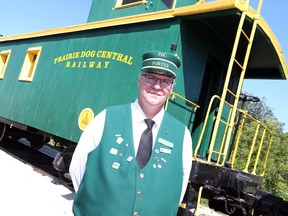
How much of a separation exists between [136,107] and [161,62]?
0.32 m

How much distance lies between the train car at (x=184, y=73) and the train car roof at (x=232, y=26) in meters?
0.02

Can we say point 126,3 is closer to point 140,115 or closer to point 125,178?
point 140,115

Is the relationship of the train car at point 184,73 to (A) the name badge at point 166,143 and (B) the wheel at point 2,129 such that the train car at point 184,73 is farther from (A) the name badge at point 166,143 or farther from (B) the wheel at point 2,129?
(A) the name badge at point 166,143

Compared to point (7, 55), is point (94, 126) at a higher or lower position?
lower

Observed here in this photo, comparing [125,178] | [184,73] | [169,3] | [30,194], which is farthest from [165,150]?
[169,3]

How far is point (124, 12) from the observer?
701 cm

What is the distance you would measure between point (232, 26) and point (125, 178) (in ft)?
12.6

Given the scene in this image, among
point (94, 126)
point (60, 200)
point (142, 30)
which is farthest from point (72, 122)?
point (94, 126)

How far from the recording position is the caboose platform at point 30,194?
4.39 metres

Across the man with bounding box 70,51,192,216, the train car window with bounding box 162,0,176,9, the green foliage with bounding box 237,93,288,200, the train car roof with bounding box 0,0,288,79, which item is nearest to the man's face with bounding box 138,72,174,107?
the man with bounding box 70,51,192,216

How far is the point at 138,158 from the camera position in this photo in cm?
169

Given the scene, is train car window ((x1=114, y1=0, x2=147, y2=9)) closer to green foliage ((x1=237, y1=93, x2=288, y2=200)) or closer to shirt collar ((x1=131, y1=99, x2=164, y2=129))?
shirt collar ((x1=131, y1=99, x2=164, y2=129))

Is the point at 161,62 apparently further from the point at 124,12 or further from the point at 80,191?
the point at 124,12

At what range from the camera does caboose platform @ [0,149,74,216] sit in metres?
4.39
